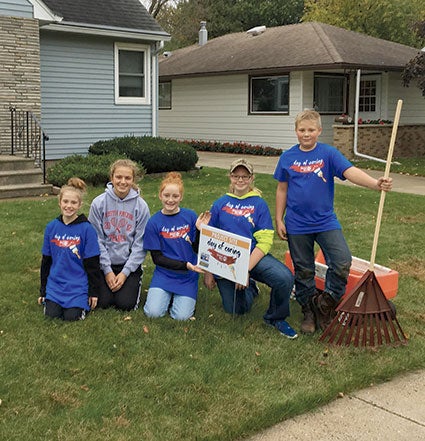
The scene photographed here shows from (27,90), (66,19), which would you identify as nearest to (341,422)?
(27,90)

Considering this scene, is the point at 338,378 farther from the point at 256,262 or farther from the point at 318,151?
the point at 318,151

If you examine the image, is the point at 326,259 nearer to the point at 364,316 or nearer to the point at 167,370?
the point at 364,316

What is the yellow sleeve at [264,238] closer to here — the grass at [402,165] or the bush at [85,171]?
the bush at [85,171]

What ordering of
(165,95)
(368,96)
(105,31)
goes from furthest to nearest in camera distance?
(165,95) → (368,96) → (105,31)

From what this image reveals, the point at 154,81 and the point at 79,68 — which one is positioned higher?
the point at 79,68

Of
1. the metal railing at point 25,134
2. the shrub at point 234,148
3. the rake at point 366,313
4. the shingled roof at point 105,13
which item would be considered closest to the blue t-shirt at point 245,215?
the rake at point 366,313

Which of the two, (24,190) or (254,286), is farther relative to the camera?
(24,190)

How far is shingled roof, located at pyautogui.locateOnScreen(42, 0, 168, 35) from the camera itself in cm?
1440

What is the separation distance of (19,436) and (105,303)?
1.98 metres

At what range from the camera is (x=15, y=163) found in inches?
463

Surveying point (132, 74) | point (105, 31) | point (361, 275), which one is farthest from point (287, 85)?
point (361, 275)

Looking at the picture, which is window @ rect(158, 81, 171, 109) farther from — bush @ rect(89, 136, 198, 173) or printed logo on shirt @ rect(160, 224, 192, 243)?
printed logo on shirt @ rect(160, 224, 192, 243)

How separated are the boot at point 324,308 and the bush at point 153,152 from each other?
8.88 meters

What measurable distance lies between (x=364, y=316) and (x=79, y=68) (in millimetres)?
12078
